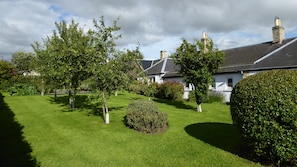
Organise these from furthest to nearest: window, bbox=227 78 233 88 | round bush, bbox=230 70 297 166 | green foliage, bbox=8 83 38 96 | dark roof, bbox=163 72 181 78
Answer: dark roof, bbox=163 72 181 78 < green foliage, bbox=8 83 38 96 < window, bbox=227 78 233 88 < round bush, bbox=230 70 297 166

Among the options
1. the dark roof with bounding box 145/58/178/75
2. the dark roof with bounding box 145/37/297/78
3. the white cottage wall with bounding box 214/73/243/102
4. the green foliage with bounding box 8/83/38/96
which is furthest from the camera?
the dark roof with bounding box 145/58/178/75

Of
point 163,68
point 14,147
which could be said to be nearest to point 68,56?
point 14,147

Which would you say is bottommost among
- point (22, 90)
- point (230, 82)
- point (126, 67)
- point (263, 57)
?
point (22, 90)

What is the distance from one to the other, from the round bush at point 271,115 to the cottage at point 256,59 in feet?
43.4

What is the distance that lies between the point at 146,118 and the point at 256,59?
18.6m

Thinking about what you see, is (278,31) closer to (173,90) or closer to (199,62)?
(173,90)

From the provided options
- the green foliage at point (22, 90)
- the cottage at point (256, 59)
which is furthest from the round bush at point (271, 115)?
the green foliage at point (22, 90)

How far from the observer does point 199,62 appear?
16.3m

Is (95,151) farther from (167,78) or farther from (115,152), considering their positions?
(167,78)

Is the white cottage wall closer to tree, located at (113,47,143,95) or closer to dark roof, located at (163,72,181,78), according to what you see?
dark roof, located at (163,72,181,78)

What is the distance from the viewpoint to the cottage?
21048 millimetres

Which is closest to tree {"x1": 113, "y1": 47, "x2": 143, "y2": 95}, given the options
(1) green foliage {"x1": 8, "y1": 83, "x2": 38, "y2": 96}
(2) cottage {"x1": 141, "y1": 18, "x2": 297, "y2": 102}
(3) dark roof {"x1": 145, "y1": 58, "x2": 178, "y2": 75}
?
(2) cottage {"x1": 141, "y1": 18, "x2": 297, "y2": 102}

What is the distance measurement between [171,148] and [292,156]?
3788 mm

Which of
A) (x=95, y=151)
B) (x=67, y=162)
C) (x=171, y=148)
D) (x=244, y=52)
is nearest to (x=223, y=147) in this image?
(x=171, y=148)
